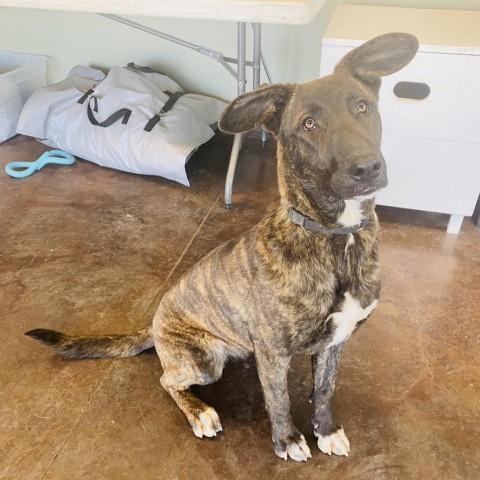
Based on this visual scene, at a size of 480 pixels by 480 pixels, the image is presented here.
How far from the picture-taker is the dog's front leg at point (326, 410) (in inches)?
60.4

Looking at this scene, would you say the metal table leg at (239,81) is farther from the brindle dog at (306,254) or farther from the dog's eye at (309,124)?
the dog's eye at (309,124)

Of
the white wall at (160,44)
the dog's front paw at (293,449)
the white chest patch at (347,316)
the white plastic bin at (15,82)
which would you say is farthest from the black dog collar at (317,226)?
the white plastic bin at (15,82)

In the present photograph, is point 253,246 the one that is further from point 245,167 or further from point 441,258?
point 245,167

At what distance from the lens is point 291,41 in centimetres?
312

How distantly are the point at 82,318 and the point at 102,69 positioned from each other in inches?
85.8

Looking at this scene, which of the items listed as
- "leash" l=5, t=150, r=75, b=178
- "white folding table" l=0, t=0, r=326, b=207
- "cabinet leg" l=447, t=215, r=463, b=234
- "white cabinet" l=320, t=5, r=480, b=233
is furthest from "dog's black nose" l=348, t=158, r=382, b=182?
"leash" l=5, t=150, r=75, b=178

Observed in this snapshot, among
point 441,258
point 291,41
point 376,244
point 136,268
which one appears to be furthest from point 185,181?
point 376,244

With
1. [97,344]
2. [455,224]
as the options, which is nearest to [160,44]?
[455,224]

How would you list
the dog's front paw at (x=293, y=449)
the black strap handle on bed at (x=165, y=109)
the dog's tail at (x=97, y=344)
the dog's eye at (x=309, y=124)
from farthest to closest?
1. the black strap handle on bed at (x=165, y=109)
2. the dog's tail at (x=97, y=344)
3. the dog's front paw at (x=293, y=449)
4. the dog's eye at (x=309, y=124)

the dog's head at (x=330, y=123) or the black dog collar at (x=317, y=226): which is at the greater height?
the dog's head at (x=330, y=123)

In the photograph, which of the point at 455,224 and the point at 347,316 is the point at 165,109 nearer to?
the point at 455,224

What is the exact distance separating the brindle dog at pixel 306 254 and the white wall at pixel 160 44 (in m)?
1.88

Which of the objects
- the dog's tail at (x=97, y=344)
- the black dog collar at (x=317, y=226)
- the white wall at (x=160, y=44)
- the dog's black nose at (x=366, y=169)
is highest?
the dog's black nose at (x=366, y=169)

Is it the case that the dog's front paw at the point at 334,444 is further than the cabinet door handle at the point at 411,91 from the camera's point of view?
No
